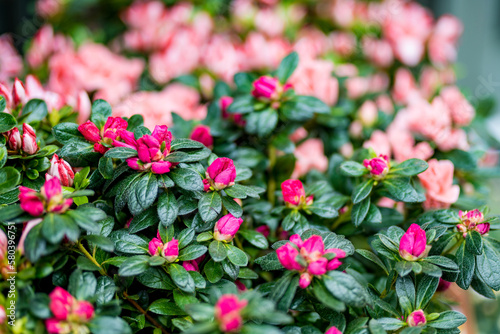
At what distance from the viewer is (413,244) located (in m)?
0.78

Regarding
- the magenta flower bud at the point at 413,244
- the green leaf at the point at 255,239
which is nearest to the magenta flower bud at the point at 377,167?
the magenta flower bud at the point at 413,244

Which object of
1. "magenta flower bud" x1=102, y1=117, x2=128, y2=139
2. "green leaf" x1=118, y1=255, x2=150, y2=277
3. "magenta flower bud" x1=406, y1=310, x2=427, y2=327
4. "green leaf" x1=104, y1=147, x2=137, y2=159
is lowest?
"magenta flower bud" x1=406, y1=310, x2=427, y2=327

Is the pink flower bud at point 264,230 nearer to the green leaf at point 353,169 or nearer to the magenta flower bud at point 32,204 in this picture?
the green leaf at point 353,169


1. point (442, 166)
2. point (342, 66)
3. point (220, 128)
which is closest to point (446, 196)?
point (442, 166)

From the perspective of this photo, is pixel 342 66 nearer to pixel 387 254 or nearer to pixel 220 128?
pixel 220 128

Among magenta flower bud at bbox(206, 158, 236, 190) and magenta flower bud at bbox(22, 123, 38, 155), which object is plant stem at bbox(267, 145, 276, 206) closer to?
magenta flower bud at bbox(206, 158, 236, 190)

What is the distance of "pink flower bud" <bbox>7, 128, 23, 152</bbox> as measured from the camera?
2.73ft

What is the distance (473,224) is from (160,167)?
0.63m

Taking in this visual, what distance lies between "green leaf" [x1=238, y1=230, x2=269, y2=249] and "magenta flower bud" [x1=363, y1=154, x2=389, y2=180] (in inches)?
10.7

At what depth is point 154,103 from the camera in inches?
51.4

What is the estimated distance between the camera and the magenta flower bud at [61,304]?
2.07 feet

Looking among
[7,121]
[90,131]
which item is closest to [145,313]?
[90,131]

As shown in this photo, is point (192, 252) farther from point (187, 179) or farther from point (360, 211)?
point (360, 211)

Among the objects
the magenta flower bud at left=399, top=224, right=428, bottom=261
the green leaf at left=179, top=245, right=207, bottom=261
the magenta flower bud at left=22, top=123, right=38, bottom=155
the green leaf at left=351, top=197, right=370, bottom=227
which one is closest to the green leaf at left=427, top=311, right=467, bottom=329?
the magenta flower bud at left=399, top=224, right=428, bottom=261
